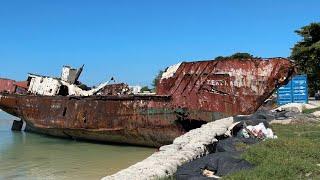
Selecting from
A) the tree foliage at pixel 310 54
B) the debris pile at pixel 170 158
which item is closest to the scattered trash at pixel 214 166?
the debris pile at pixel 170 158

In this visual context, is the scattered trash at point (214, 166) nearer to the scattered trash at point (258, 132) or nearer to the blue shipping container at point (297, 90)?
the scattered trash at point (258, 132)

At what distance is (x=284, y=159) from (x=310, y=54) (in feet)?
82.0

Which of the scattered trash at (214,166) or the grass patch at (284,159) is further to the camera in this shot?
the scattered trash at (214,166)

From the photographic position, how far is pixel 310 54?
29.3 m

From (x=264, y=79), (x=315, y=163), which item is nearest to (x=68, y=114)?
(x=264, y=79)

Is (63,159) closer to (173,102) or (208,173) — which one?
(173,102)

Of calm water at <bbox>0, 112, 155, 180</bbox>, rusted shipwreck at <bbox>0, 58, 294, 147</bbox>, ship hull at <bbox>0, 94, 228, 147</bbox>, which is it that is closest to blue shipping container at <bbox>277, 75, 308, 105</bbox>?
rusted shipwreck at <bbox>0, 58, 294, 147</bbox>

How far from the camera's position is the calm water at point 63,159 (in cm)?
1034

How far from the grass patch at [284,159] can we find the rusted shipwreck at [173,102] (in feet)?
16.3

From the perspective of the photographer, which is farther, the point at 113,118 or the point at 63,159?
the point at 113,118

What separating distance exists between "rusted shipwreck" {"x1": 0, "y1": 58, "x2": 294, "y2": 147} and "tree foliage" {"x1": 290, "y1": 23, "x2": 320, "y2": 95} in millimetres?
14976

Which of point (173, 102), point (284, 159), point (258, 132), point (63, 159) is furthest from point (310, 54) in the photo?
point (284, 159)

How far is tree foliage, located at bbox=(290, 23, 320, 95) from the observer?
28737 mm

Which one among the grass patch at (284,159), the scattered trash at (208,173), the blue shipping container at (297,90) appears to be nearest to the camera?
the grass patch at (284,159)
